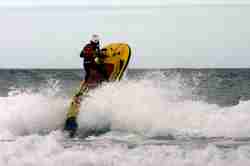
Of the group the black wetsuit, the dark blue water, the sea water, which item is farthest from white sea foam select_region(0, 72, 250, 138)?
the dark blue water

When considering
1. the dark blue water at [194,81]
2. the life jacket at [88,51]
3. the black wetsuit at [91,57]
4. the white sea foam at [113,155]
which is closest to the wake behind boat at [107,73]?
the black wetsuit at [91,57]

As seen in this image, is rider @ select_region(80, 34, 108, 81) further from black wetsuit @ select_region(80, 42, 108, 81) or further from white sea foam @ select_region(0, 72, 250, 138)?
white sea foam @ select_region(0, 72, 250, 138)

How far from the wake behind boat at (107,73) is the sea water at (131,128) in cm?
12

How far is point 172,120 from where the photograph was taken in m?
9.44

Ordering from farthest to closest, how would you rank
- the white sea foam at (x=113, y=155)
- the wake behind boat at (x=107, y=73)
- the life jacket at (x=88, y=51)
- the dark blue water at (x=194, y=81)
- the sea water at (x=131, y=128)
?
1. the dark blue water at (x=194, y=81)
2. the wake behind boat at (x=107, y=73)
3. the life jacket at (x=88, y=51)
4. the sea water at (x=131, y=128)
5. the white sea foam at (x=113, y=155)

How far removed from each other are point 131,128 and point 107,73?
3.13 feet

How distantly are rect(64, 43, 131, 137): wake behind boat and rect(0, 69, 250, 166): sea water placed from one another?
0.12 metres

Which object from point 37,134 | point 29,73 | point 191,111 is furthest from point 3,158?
point 29,73

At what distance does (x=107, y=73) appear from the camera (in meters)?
8.94

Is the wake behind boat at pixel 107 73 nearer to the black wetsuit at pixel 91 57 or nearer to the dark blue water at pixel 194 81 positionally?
the black wetsuit at pixel 91 57

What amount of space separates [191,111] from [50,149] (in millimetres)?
3527

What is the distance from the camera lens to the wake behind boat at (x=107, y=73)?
870cm

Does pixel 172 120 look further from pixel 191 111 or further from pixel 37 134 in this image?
pixel 37 134

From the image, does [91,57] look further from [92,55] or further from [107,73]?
[107,73]
